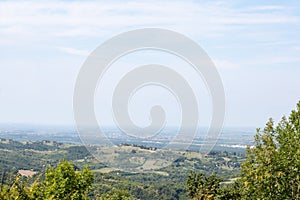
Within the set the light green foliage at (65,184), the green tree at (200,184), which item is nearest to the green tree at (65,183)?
the light green foliage at (65,184)

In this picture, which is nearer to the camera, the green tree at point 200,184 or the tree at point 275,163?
the tree at point 275,163

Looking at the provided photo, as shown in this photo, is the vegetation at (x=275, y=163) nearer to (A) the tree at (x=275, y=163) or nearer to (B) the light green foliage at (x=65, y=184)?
(A) the tree at (x=275, y=163)

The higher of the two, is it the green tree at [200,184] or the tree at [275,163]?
the tree at [275,163]

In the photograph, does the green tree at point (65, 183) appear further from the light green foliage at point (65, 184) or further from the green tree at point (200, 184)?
the green tree at point (200, 184)

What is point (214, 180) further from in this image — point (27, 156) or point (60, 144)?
point (60, 144)

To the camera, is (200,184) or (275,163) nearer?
(275,163)

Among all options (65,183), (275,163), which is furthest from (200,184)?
(65,183)

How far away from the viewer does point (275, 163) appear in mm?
14531

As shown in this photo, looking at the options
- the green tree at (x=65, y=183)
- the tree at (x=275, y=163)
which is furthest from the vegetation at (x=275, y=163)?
the green tree at (x=65, y=183)

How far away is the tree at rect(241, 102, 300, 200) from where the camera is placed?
14383mm

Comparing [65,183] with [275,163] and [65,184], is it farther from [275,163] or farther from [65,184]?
[275,163]

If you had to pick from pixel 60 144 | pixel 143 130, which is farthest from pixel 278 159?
pixel 60 144

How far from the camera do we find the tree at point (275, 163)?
14.4m

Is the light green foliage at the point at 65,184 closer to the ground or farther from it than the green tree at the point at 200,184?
farther from it
